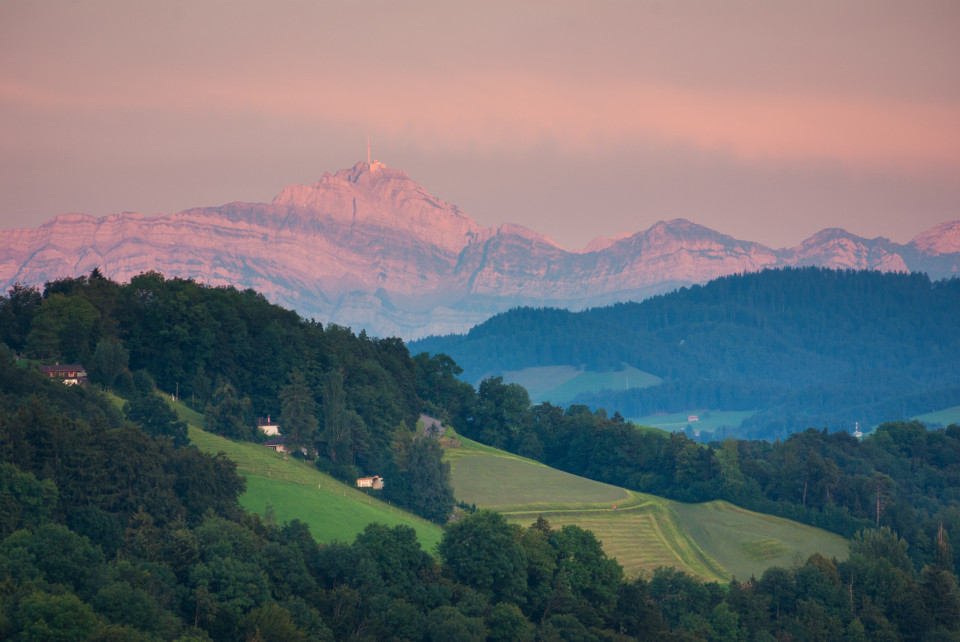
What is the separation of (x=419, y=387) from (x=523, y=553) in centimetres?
8044

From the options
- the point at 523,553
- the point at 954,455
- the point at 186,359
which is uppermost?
the point at 954,455

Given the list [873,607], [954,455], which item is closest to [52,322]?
[873,607]

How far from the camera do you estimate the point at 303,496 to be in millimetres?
90812

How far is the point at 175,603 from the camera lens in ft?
190

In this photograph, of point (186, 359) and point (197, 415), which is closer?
point (197, 415)

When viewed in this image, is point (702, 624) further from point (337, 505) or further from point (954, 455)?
point (954, 455)

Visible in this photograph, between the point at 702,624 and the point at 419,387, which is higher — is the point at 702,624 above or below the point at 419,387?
below

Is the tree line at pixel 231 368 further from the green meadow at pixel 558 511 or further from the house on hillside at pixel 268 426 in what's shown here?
the green meadow at pixel 558 511

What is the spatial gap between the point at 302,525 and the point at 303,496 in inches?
738

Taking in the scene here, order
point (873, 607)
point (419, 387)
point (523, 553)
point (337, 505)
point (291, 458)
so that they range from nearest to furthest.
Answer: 1. point (523, 553)
2. point (873, 607)
3. point (337, 505)
4. point (291, 458)
5. point (419, 387)

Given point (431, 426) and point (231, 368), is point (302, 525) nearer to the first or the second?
point (231, 368)

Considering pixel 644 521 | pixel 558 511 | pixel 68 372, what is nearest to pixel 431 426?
pixel 558 511

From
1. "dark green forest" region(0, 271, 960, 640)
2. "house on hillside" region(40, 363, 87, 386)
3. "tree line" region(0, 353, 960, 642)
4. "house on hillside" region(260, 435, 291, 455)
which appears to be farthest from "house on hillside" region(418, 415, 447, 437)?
"tree line" region(0, 353, 960, 642)

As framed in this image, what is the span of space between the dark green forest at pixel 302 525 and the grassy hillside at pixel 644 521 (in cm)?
682
